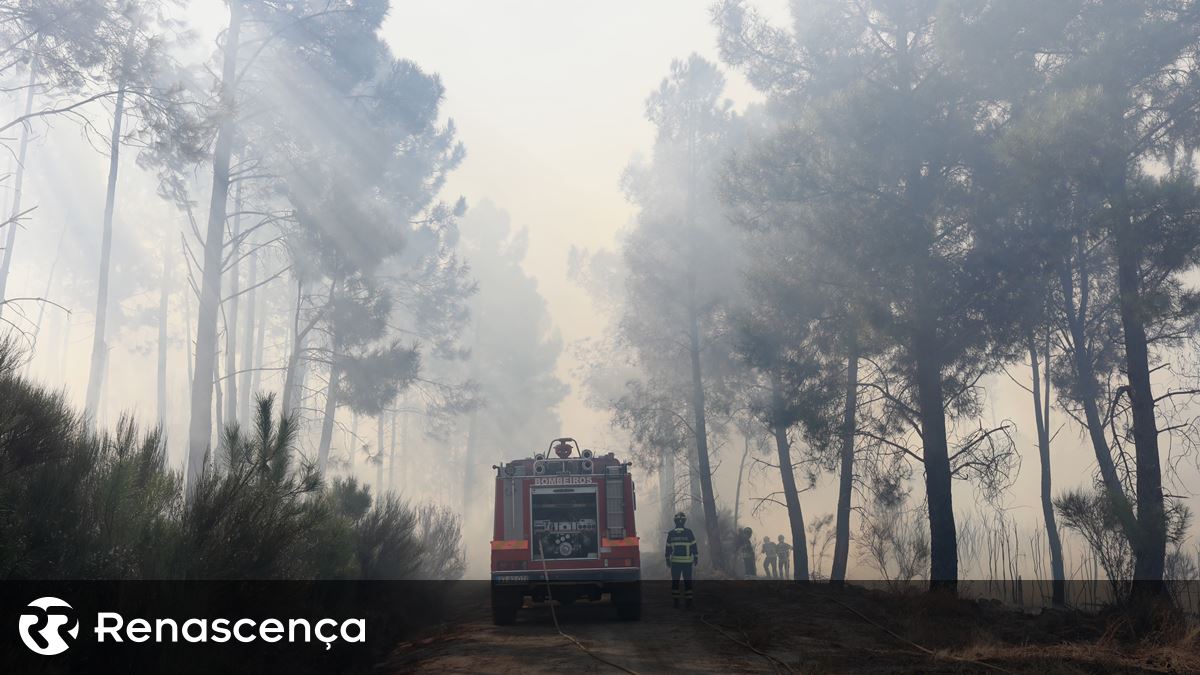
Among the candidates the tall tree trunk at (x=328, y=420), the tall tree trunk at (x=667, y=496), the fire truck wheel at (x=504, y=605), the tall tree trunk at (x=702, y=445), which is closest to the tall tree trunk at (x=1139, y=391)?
the fire truck wheel at (x=504, y=605)

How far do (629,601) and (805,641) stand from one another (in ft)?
12.9

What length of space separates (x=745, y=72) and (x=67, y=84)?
14.6m

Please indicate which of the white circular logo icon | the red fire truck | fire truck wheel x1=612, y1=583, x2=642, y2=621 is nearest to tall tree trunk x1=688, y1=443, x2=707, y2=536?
the red fire truck

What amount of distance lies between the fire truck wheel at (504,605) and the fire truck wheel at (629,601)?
5.96 feet

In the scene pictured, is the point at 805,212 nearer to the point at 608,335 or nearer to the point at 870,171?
the point at 870,171

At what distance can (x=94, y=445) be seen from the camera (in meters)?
8.79

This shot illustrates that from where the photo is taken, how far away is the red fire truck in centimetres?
1744

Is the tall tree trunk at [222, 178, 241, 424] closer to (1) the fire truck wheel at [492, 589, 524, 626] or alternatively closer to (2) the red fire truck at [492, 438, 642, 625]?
(2) the red fire truck at [492, 438, 642, 625]

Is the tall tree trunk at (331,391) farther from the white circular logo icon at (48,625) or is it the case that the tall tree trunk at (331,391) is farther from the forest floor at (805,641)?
the white circular logo icon at (48,625)

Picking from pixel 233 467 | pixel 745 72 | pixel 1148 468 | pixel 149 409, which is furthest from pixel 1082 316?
pixel 149 409

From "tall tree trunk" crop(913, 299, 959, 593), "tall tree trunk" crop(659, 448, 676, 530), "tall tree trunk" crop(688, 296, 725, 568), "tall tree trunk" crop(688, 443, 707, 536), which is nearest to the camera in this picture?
"tall tree trunk" crop(913, 299, 959, 593)

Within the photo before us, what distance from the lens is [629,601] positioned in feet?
57.3

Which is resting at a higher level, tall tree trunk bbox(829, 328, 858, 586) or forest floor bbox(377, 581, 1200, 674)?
tall tree trunk bbox(829, 328, 858, 586)

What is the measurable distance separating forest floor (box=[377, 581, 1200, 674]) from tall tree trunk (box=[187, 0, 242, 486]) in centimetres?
820
